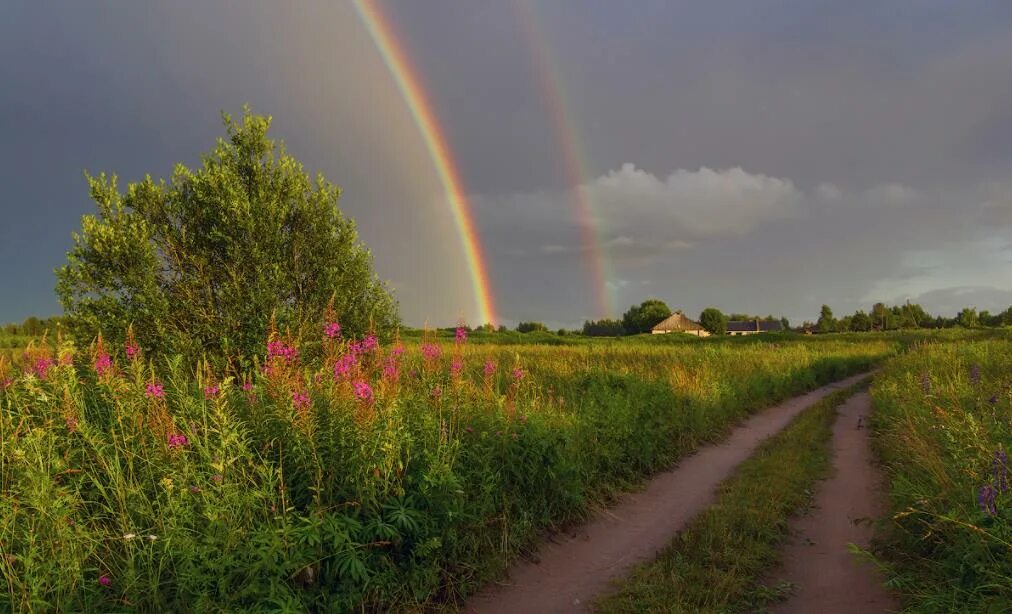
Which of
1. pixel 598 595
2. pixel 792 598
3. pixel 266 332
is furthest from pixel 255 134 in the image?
pixel 792 598

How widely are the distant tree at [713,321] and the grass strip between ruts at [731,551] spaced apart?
112m

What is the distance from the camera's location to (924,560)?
5523 mm

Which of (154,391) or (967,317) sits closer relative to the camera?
(154,391)

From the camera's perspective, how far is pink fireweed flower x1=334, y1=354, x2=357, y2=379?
597 cm

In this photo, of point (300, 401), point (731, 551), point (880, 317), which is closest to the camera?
point (300, 401)

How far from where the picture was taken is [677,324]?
371 ft

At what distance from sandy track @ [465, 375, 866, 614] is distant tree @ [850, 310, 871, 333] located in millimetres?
121634

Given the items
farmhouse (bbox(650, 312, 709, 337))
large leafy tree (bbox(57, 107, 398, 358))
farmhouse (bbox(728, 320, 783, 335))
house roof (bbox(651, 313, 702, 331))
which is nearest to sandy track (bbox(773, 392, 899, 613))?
large leafy tree (bbox(57, 107, 398, 358))

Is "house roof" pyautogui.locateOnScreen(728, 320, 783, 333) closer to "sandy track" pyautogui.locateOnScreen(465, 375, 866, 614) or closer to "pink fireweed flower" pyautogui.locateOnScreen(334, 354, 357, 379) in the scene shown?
"sandy track" pyautogui.locateOnScreen(465, 375, 866, 614)

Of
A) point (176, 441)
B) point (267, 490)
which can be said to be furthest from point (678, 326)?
point (176, 441)

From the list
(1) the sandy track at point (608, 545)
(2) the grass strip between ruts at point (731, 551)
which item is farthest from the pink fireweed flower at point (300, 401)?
(2) the grass strip between ruts at point (731, 551)

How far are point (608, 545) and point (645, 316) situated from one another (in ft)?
387

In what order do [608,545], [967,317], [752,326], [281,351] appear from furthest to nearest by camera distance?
1. [752,326]
2. [967,317]
3. [608,545]
4. [281,351]

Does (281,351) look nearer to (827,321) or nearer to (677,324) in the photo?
(677,324)
